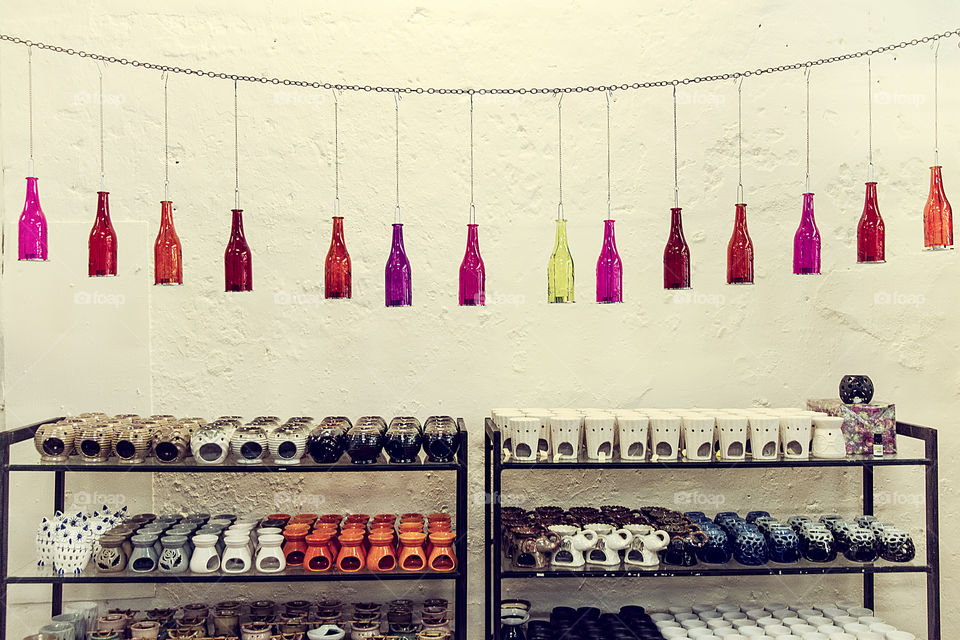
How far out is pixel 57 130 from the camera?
3.63 m

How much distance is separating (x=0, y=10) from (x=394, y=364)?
2297 mm

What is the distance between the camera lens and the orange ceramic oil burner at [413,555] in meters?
3.06

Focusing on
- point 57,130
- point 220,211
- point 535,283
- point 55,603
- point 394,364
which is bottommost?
point 55,603

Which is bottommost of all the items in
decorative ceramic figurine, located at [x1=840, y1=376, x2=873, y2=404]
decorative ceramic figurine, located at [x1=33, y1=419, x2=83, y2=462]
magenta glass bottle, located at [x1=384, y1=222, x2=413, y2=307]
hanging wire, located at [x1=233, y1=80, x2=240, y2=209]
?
decorative ceramic figurine, located at [x1=33, y1=419, x2=83, y2=462]

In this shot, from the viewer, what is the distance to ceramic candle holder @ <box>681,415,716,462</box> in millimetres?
Answer: 3111

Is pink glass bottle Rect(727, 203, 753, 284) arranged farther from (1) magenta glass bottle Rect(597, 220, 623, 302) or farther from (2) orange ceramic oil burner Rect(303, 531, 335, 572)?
(2) orange ceramic oil burner Rect(303, 531, 335, 572)

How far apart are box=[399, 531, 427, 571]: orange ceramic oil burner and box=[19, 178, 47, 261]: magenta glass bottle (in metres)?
1.60

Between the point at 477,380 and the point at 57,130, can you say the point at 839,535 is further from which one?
the point at 57,130

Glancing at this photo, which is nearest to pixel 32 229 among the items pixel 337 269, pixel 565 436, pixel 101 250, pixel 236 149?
pixel 101 250

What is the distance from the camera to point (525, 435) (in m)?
3.10

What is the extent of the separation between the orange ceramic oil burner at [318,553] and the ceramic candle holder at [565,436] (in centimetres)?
91

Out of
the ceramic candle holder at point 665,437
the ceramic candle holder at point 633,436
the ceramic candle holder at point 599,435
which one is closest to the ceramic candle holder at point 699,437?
the ceramic candle holder at point 665,437

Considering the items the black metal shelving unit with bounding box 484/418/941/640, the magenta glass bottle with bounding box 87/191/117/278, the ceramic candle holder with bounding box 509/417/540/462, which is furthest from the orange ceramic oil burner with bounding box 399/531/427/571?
the magenta glass bottle with bounding box 87/191/117/278

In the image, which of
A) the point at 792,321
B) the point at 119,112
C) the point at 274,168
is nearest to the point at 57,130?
the point at 119,112
